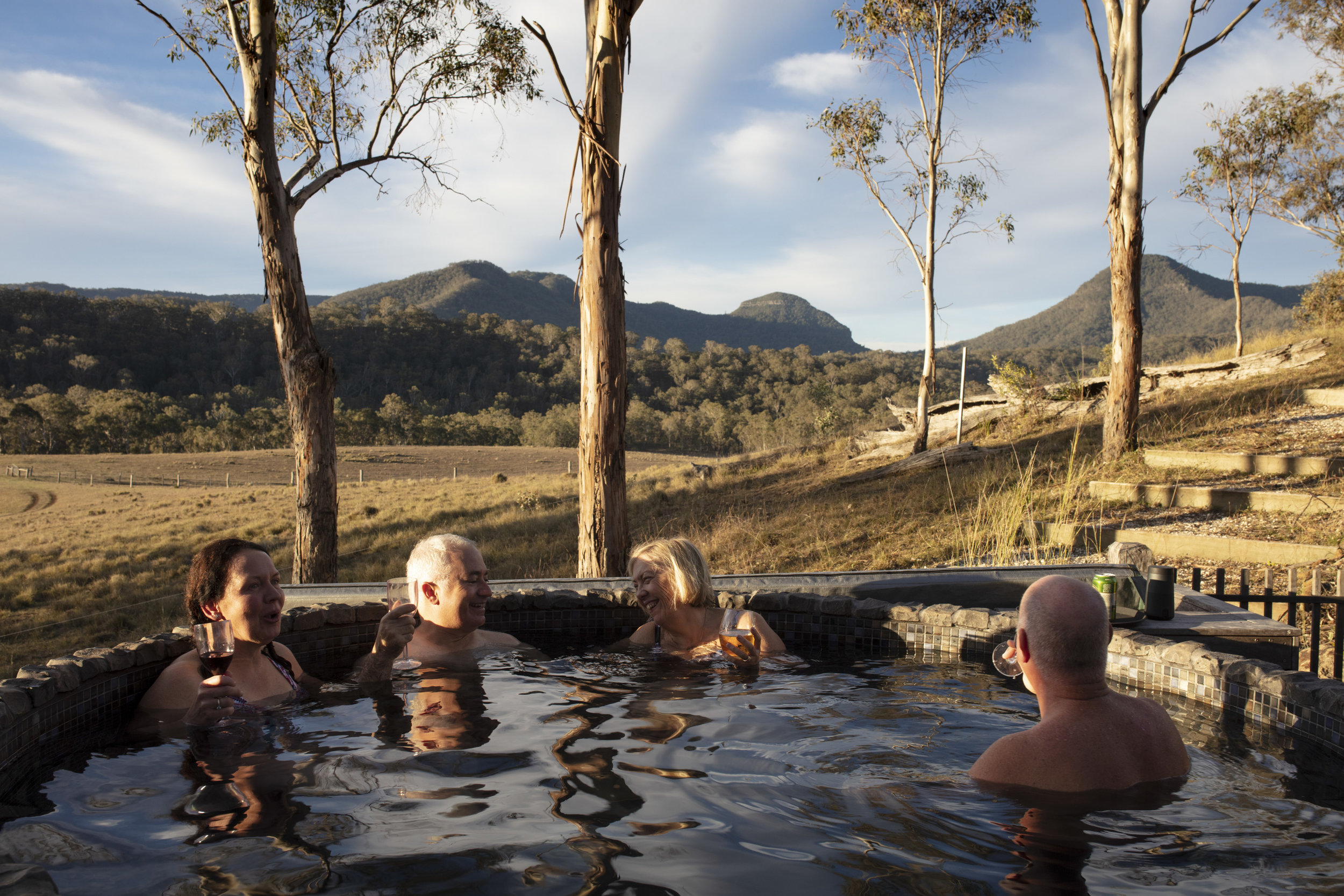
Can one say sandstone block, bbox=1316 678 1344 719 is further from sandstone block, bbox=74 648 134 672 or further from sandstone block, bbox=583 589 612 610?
sandstone block, bbox=74 648 134 672

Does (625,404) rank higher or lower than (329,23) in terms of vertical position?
lower

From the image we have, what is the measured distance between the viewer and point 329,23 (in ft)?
34.5

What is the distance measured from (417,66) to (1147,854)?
38.0 feet

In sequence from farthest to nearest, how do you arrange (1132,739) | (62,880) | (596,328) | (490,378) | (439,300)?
1. (439,300)
2. (490,378)
3. (596,328)
4. (1132,739)
5. (62,880)

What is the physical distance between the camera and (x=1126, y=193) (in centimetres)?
1052

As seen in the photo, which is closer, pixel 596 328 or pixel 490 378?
pixel 596 328

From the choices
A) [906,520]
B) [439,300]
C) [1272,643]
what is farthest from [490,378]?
[1272,643]

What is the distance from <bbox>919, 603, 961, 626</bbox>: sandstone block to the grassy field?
2.85 metres

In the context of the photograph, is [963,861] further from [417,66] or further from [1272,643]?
[417,66]

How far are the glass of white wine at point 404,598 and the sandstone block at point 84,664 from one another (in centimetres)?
102

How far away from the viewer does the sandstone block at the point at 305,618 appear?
13.7 feet

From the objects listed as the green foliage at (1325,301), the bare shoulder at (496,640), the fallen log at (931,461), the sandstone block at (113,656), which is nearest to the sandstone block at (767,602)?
the bare shoulder at (496,640)

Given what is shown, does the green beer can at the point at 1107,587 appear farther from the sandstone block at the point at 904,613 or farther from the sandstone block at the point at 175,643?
the sandstone block at the point at 175,643

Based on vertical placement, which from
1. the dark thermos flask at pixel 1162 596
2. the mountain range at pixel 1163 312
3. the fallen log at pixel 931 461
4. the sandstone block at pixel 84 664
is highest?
the mountain range at pixel 1163 312
